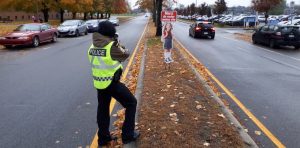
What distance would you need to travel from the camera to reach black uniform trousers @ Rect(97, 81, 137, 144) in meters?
4.95

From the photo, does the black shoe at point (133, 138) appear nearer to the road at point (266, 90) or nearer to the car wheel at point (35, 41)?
the road at point (266, 90)

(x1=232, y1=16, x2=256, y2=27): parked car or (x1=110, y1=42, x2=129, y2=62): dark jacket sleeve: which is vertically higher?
(x1=232, y1=16, x2=256, y2=27): parked car

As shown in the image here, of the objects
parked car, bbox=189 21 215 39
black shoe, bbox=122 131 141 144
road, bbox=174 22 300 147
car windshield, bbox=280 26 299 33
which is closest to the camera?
black shoe, bbox=122 131 141 144

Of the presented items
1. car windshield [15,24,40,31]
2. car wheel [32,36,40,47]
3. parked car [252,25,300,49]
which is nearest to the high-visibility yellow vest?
car wheel [32,36,40,47]

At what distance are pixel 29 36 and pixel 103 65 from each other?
58.2ft

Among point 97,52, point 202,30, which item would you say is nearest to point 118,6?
point 202,30

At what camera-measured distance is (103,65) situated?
15.8 ft

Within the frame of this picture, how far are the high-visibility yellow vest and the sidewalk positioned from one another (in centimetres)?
104

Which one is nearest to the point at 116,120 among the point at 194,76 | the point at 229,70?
the point at 194,76

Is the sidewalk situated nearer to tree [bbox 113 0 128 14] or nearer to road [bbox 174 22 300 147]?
road [bbox 174 22 300 147]

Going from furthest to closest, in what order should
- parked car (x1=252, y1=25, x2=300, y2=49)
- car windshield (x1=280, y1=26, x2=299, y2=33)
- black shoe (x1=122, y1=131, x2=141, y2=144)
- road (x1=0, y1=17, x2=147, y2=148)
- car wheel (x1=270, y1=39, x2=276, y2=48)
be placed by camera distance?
car wheel (x1=270, y1=39, x2=276, y2=48) < car windshield (x1=280, y1=26, x2=299, y2=33) < parked car (x1=252, y1=25, x2=300, y2=49) < road (x1=0, y1=17, x2=147, y2=148) < black shoe (x1=122, y1=131, x2=141, y2=144)

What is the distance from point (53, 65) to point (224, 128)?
942 centimetres

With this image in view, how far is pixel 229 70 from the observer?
12.8 m

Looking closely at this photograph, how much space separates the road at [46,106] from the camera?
5.66 metres
